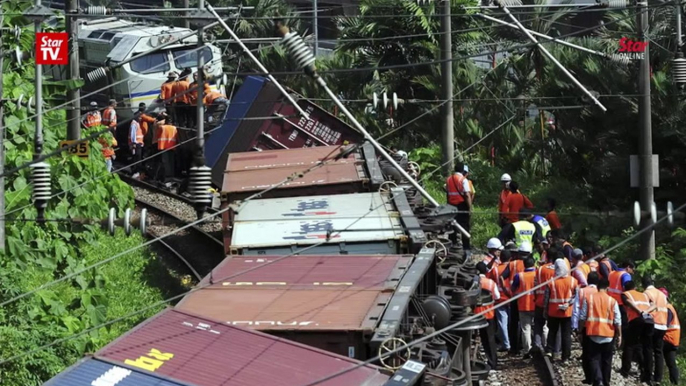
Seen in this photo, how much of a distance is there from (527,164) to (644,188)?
751 centimetres

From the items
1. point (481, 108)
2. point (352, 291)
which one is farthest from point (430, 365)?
point (481, 108)

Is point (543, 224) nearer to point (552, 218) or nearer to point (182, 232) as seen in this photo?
point (552, 218)

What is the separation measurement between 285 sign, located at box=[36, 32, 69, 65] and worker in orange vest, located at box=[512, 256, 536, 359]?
787 centimetres

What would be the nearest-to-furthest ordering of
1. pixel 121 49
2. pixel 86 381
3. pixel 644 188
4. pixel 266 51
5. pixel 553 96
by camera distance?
pixel 86 381, pixel 644 188, pixel 553 96, pixel 121 49, pixel 266 51

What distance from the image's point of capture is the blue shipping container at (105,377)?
9156 mm

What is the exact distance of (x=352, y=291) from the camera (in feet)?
40.7

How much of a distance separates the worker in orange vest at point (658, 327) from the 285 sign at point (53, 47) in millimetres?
9580

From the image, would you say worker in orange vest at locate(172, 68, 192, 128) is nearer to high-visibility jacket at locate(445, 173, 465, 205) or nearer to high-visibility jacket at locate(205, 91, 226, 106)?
high-visibility jacket at locate(205, 91, 226, 106)

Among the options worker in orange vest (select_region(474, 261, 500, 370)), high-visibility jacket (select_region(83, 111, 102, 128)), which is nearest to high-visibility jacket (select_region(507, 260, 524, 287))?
worker in orange vest (select_region(474, 261, 500, 370))

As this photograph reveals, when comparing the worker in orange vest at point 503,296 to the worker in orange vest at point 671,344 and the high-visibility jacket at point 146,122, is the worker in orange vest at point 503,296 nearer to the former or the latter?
the worker in orange vest at point 671,344

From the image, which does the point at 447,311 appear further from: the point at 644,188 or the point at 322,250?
the point at 644,188

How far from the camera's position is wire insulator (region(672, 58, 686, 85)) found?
22.7 meters

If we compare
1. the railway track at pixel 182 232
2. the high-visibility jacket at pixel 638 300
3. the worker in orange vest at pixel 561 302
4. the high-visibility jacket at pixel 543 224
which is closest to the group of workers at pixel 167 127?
the railway track at pixel 182 232

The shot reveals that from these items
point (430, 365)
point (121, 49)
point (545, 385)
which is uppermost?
point (121, 49)
